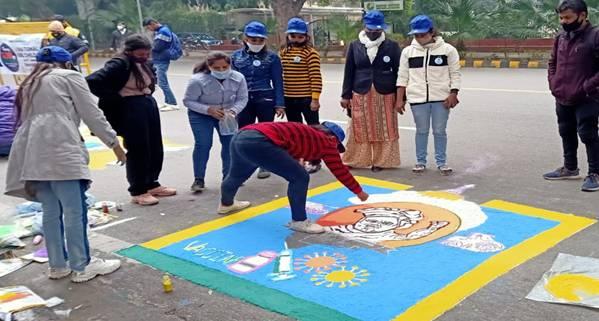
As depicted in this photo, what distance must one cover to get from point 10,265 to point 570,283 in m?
3.71

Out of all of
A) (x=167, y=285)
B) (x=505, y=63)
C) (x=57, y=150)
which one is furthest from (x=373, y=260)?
→ (x=505, y=63)

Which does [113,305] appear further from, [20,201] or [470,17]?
[470,17]

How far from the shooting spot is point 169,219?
5277mm

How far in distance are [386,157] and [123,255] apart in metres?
3.18

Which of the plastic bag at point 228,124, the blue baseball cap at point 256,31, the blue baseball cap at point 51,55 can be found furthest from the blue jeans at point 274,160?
the blue baseball cap at point 256,31

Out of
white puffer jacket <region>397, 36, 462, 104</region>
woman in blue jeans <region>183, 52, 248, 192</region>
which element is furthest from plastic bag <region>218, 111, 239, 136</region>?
white puffer jacket <region>397, 36, 462, 104</region>

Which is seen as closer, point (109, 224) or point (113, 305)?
point (113, 305)

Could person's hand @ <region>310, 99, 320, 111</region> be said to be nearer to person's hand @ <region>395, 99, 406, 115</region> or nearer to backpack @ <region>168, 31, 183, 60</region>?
person's hand @ <region>395, 99, 406, 115</region>

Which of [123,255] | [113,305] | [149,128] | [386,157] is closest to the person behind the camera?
[113,305]

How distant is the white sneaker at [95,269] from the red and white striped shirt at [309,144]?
55.4 inches

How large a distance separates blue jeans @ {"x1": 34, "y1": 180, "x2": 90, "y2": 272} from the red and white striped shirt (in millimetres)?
1403

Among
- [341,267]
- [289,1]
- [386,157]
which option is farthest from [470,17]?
[341,267]

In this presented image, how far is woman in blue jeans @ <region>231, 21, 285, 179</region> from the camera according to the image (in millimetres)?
6129

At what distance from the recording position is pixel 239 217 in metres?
5.24
